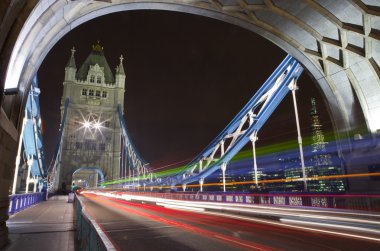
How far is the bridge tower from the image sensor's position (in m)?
73.4

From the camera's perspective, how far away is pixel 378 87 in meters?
12.2

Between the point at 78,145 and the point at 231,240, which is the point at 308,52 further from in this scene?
the point at 78,145

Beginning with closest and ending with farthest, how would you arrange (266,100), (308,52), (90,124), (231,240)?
(231,240)
(308,52)
(266,100)
(90,124)

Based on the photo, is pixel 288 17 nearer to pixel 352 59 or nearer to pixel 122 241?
pixel 352 59

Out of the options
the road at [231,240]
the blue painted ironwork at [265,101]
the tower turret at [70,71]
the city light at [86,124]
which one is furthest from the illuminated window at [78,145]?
the road at [231,240]

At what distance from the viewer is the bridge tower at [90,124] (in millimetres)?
Result: 73375

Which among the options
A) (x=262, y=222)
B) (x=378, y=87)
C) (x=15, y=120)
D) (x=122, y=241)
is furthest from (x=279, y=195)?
(x=15, y=120)

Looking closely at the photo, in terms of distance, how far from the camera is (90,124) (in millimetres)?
77062

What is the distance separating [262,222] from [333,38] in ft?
29.1

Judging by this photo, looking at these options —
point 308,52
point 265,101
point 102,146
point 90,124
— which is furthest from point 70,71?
point 308,52

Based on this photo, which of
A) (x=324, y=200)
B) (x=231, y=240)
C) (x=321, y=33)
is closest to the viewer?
(x=231, y=240)

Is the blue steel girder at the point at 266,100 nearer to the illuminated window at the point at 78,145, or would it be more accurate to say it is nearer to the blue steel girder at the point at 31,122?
the blue steel girder at the point at 31,122

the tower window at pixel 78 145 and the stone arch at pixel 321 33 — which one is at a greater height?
the tower window at pixel 78 145

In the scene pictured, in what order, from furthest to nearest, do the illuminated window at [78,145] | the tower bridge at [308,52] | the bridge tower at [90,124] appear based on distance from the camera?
the illuminated window at [78,145], the bridge tower at [90,124], the tower bridge at [308,52]
